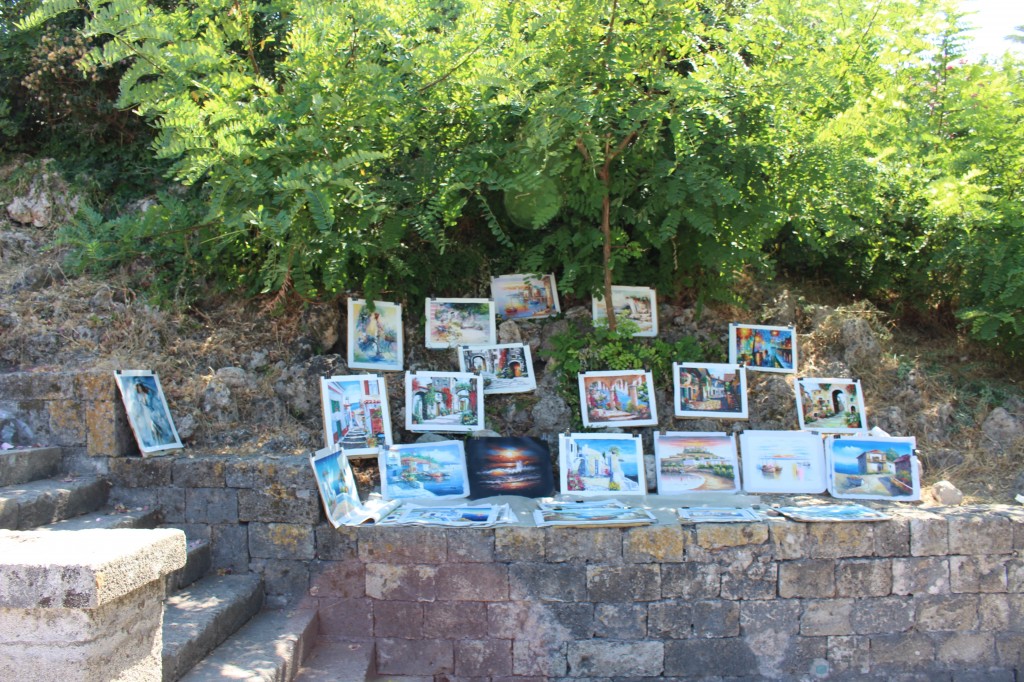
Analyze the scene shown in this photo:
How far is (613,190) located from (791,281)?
2603mm

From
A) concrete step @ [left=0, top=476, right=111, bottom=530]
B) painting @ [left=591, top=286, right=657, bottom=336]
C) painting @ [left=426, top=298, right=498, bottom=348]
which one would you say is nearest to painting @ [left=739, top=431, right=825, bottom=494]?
painting @ [left=591, top=286, right=657, bottom=336]

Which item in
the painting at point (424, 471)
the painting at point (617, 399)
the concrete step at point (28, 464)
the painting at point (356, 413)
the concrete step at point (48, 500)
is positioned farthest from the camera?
the painting at point (617, 399)

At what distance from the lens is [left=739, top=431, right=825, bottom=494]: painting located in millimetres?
5316

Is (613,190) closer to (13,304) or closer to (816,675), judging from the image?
(816,675)

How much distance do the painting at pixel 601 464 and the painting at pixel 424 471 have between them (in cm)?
70

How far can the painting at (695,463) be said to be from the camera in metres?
5.27

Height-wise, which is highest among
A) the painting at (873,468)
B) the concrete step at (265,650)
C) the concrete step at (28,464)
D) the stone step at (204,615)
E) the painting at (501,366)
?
the painting at (501,366)

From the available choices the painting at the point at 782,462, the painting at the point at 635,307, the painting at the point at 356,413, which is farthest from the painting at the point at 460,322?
the painting at the point at 782,462

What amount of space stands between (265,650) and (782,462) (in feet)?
11.6

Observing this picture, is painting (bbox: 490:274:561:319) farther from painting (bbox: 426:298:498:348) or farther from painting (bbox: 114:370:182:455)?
painting (bbox: 114:370:182:455)

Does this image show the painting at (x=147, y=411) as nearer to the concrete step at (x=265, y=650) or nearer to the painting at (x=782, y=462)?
the concrete step at (x=265, y=650)

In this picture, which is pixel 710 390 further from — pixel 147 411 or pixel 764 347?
pixel 147 411

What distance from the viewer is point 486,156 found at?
5.58 m

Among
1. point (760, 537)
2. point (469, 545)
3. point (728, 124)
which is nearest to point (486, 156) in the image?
point (728, 124)
